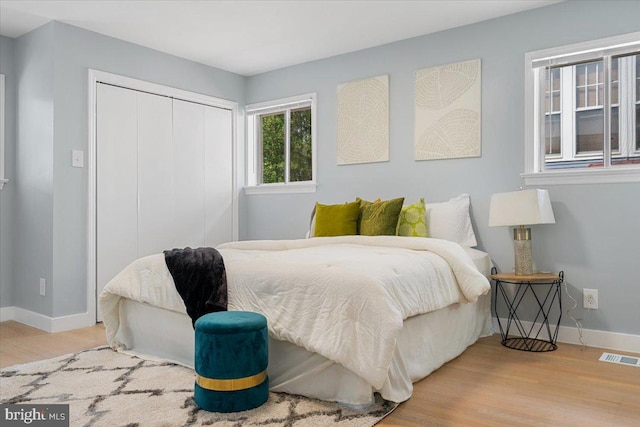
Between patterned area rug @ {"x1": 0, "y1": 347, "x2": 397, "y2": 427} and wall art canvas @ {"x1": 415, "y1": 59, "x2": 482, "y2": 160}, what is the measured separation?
7.37ft

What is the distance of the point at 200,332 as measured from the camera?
7.09ft

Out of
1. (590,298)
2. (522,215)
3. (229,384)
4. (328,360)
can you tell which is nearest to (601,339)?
(590,298)

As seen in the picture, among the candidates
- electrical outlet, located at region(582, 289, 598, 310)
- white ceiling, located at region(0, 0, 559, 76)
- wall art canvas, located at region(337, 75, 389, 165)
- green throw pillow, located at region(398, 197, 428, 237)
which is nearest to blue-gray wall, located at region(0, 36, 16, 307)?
white ceiling, located at region(0, 0, 559, 76)

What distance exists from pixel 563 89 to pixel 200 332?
294cm

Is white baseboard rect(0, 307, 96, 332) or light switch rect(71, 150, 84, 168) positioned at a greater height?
light switch rect(71, 150, 84, 168)

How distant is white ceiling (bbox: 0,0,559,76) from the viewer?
348 cm

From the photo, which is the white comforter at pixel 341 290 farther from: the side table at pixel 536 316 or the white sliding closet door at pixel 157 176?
the white sliding closet door at pixel 157 176

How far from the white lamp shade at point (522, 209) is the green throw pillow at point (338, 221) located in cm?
99

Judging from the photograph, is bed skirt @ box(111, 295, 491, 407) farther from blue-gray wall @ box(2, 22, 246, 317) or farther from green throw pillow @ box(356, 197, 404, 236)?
blue-gray wall @ box(2, 22, 246, 317)

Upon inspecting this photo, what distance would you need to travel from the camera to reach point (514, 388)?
2465 mm

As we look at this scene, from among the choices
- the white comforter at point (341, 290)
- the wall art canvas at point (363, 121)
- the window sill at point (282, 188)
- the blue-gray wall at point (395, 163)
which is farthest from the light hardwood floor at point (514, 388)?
the window sill at point (282, 188)

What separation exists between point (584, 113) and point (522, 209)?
87 centimetres

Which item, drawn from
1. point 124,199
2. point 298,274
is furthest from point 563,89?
point 124,199

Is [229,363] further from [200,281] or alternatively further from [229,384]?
[200,281]
